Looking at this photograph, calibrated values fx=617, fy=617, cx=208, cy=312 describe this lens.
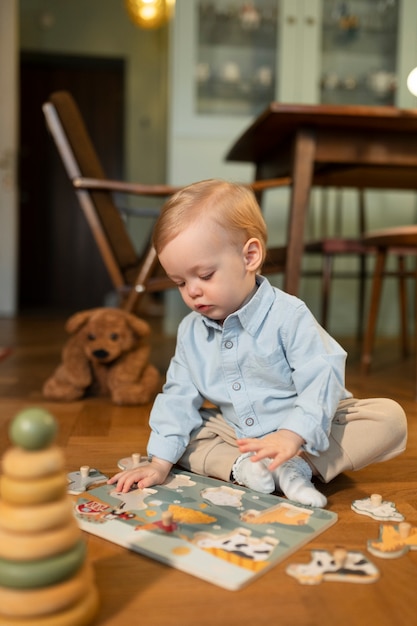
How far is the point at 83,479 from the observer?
3.34 ft

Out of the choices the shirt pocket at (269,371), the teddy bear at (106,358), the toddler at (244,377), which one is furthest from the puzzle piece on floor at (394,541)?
the teddy bear at (106,358)

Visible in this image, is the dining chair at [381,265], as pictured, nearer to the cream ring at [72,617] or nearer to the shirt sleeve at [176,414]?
the shirt sleeve at [176,414]

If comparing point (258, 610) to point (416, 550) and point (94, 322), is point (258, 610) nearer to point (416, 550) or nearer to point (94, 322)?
point (416, 550)

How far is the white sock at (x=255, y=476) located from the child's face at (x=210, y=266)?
0.25 metres

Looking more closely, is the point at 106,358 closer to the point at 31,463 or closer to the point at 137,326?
the point at 137,326

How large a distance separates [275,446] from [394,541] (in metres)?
0.20

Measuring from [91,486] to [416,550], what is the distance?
51cm

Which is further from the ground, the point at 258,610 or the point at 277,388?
the point at 277,388

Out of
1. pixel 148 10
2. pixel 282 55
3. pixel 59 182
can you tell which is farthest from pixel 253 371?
pixel 59 182

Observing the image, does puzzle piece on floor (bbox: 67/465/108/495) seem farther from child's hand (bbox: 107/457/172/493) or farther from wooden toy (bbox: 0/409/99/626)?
wooden toy (bbox: 0/409/99/626)

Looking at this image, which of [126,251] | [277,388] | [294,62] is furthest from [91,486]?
[294,62]

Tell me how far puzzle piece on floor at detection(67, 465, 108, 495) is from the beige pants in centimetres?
15

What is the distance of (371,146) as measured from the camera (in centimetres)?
187

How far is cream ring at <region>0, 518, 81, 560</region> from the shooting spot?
22.4 inches
